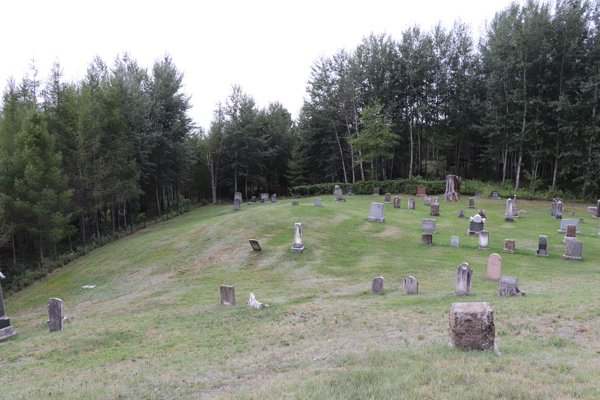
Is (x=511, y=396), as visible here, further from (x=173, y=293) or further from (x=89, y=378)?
(x=173, y=293)

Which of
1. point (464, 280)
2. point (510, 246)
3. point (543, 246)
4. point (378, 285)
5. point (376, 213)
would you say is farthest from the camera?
point (376, 213)

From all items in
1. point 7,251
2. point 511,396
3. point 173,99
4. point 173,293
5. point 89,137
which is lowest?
point 7,251

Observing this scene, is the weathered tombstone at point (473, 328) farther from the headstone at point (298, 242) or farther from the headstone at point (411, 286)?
the headstone at point (298, 242)

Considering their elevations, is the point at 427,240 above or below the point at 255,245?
above

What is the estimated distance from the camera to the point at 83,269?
846 inches

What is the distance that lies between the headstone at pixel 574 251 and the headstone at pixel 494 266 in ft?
17.9

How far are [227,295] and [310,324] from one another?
12.2 feet

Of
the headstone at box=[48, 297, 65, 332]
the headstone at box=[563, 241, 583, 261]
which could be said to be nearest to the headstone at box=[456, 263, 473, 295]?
the headstone at box=[563, 241, 583, 261]

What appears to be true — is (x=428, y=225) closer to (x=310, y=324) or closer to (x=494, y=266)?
(x=494, y=266)

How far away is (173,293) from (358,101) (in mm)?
37989

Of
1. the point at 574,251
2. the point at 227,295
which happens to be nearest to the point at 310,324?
the point at 227,295

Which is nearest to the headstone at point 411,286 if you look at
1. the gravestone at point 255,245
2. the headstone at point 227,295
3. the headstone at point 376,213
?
the headstone at point 227,295

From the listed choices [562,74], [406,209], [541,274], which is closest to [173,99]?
[406,209]

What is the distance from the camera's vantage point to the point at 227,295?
36.0 ft
